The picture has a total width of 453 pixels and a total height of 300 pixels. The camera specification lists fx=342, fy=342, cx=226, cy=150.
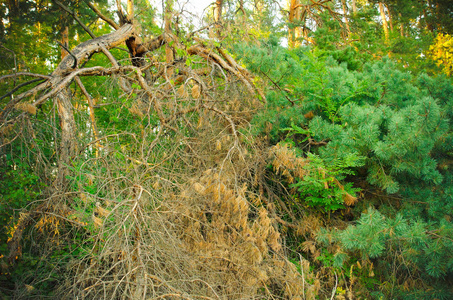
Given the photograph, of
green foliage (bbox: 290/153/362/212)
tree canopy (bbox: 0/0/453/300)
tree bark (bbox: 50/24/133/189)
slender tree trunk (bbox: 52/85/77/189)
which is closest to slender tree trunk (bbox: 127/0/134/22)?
tree canopy (bbox: 0/0/453/300)

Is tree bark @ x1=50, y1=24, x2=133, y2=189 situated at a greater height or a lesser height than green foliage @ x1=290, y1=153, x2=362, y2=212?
greater

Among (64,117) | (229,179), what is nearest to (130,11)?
(64,117)

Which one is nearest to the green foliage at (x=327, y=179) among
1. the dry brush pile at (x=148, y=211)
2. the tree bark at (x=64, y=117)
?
the dry brush pile at (x=148, y=211)

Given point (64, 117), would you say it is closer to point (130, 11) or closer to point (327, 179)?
point (130, 11)

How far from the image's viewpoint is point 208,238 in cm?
440

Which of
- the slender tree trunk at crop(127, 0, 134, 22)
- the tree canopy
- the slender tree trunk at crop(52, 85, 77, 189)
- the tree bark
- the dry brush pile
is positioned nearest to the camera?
the dry brush pile

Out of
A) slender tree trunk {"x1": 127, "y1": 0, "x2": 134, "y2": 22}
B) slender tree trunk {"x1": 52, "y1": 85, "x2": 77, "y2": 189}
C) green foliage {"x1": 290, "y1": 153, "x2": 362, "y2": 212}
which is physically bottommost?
green foliage {"x1": 290, "y1": 153, "x2": 362, "y2": 212}

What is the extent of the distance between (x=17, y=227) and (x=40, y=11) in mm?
7308

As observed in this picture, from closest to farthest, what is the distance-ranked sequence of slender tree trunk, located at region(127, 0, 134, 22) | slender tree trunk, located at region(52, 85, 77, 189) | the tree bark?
the tree bark, slender tree trunk, located at region(52, 85, 77, 189), slender tree trunk, located at region(127, 0, 134, 22)

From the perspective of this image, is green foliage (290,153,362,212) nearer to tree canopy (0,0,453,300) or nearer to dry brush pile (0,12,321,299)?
tree canopy (0,0,453,300)

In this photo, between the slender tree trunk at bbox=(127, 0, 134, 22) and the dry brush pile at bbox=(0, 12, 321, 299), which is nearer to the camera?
the dry brush pile at bbox=(0, 12, 321, 299)

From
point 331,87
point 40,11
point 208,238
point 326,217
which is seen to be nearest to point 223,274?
point 208,238

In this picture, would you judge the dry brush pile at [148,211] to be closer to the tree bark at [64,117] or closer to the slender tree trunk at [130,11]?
the tree bark at [64,117]

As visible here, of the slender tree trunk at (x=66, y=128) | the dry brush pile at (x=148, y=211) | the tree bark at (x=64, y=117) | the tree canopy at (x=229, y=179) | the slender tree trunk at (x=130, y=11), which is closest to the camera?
the dry brush pile at (x=148, y=211)
